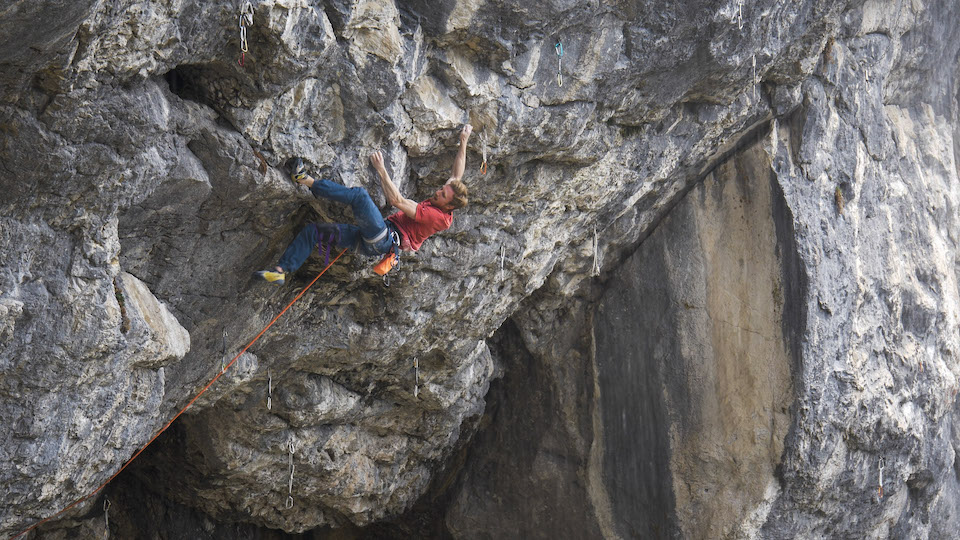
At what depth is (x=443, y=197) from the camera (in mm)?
5645

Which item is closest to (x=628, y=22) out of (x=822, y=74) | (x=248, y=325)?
(x=822, y=74)

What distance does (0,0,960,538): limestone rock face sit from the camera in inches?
184

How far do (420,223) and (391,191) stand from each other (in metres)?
0.34

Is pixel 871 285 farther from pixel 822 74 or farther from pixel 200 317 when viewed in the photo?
pixel 200 317

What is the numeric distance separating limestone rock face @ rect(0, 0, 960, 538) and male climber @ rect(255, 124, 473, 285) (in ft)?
0.55

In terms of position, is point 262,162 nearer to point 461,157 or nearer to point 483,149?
point 461,157

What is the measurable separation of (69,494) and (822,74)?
6418mm

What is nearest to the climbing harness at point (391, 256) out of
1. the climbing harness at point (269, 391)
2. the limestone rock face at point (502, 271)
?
the limestone rock face at point (502, 271)

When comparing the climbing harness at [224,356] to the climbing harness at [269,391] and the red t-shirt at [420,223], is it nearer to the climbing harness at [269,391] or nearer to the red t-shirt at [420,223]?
the climbing harness at [269,391]

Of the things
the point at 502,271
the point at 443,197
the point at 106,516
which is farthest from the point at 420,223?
the point at 106,516

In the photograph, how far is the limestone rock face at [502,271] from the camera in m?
4.68

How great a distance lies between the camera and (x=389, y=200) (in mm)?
5547

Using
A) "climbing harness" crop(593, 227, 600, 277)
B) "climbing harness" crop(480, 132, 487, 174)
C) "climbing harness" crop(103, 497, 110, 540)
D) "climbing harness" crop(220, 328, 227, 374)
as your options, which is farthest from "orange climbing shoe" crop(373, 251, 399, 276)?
"climbing harness" crop(103, 497, 110, 540)

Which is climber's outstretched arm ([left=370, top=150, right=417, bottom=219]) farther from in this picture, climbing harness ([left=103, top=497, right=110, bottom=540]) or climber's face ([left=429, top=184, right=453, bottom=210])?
climbing harness ([left=103, top=497, right=110, bottom=540])
